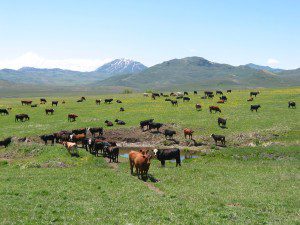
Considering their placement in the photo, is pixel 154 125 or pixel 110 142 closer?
pixel 110 142

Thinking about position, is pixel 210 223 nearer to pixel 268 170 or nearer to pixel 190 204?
pixel 190 204

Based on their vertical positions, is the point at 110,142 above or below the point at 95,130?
below

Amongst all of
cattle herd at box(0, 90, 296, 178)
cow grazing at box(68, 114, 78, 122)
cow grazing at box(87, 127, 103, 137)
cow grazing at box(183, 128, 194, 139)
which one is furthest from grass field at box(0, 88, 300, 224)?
cow grazing at box(68, 114, 78, 122)

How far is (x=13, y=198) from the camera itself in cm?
1955

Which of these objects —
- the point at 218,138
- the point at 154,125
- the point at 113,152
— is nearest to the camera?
the point at 113,152

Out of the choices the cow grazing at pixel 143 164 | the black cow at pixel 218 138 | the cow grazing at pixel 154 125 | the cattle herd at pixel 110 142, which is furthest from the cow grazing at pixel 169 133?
the cow grazing at pixel 143 164

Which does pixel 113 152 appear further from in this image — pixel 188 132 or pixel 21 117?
pixel 21 117

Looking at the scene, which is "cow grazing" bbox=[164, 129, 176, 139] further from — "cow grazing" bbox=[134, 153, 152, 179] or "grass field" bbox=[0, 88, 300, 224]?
"cow grazing" bbox=[134, 153, 152, 179]

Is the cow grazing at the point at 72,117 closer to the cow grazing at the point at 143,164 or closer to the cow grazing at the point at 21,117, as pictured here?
the cow grazing at the point at 21,117

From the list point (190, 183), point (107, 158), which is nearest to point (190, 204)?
Result: point (190, 183)

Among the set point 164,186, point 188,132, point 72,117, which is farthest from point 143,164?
point 72,117

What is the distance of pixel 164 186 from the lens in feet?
76.0

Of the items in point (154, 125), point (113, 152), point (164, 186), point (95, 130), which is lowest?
point (164, 186)

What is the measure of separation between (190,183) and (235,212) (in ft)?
23.8
